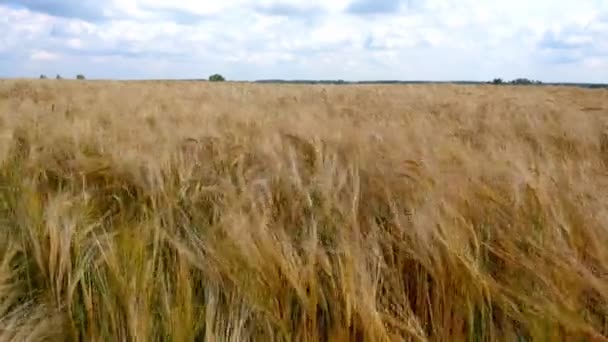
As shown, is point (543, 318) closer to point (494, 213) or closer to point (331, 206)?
→ point (494, 213)

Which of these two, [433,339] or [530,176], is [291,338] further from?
[530,176]

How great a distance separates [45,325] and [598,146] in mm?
2751

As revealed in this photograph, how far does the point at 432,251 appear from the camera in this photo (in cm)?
123

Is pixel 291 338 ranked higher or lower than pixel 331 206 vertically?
lower

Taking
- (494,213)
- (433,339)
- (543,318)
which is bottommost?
(433,339)

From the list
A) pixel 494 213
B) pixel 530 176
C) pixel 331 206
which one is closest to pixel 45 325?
pixel 331 206

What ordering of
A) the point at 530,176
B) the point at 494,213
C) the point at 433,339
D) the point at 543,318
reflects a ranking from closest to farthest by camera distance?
the point at 543,318
the point at 433,339
the point at 494,213
the point at 530,176

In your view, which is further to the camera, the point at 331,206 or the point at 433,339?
the point at 331,206

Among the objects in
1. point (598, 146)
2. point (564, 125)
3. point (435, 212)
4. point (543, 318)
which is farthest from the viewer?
point (564, 125)

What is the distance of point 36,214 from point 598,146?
8.86ft

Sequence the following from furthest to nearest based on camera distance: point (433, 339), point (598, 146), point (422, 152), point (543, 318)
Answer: point (598, 146) → point (422, 152) → point (433, 339) → point (543, 318)

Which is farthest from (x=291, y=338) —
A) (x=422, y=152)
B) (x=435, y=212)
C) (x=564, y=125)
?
(x=564, y=125)

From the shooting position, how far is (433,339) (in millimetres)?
1157

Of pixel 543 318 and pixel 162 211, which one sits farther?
pixel 162 211
